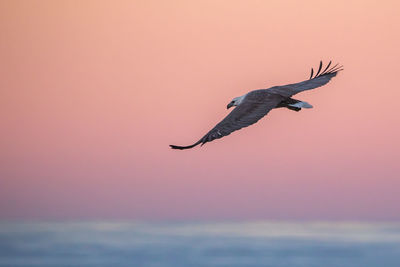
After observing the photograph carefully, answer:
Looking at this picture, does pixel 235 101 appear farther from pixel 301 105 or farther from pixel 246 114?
pixel 246 114

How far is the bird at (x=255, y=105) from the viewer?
75.6 ft

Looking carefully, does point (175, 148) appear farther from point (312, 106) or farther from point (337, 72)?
point (337, 72)

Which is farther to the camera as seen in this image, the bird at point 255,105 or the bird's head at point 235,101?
the bird's head at point 235,101

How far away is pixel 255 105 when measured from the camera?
81.7 ft

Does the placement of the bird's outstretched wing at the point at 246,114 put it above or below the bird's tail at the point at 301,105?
below

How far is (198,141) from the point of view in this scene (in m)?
22.2

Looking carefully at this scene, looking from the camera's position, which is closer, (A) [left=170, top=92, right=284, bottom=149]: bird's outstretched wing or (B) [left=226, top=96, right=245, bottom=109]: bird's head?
(A) [left=170, top=92, right=284, bottom=149]: bird's outstretched wing

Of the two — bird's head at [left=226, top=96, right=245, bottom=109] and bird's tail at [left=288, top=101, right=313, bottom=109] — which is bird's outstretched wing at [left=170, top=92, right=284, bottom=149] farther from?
bird's tail at [left=288, top=101, right=313, bottom=109]

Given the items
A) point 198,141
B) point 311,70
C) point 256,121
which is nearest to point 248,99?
point 256,121

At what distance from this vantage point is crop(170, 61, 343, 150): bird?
2305 centimetres

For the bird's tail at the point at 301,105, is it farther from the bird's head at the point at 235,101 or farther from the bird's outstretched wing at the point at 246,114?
the bird's head at the point at 235,101

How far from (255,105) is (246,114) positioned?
0.80m

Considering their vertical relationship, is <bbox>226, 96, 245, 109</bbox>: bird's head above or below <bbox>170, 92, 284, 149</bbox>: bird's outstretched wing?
above

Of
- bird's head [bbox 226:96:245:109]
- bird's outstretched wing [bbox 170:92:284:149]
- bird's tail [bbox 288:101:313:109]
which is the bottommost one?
bird's outstretched wing [bbox 170:92:284:149]
